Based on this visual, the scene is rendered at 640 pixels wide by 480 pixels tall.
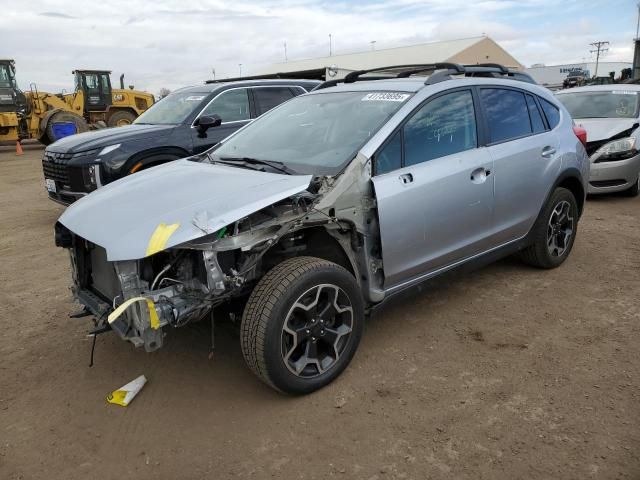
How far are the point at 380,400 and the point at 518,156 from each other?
227 centimetres

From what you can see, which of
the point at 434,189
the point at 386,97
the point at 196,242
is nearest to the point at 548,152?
the point at 434,189

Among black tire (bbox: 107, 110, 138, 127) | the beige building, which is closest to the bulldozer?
black tire (bbox: 107, 110, 138, 127)

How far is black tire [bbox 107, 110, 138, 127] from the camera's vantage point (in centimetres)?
2158

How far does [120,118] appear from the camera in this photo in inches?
867

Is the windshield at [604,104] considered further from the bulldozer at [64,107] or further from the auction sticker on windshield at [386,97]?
the bulldozer at [64,107]

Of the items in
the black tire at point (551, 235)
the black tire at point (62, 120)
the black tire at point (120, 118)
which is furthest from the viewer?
the black tire at point (120, 118)

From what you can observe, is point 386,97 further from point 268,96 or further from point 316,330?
point 268,96

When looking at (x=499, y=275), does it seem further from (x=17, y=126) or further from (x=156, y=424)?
(x=17, y=126)

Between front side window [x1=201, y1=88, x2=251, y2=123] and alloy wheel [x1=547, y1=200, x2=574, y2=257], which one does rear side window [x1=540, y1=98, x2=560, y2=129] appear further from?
front side window [x1=201, y1=88, x2=251, y2=123]

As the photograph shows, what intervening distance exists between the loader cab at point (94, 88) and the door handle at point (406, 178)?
21.4 metres

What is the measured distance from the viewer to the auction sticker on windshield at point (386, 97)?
137 inches

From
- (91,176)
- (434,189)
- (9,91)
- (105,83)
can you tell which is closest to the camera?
(434,189)

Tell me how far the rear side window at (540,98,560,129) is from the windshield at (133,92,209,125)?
446 centimetres

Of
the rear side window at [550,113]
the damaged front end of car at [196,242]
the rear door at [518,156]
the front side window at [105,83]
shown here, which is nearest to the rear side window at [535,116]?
the rear door at [518,156]
